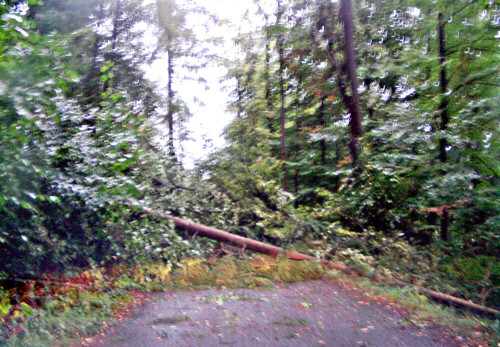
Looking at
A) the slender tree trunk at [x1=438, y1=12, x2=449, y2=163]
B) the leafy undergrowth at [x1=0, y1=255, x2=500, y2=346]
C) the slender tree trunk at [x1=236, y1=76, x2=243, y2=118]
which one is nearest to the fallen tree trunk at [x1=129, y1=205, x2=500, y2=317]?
the leafy undergrowth at [x1=0, y1=255, x2=500, y2=346]

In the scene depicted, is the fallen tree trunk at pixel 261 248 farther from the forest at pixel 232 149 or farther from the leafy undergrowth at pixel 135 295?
the leafy undergrowth at pixel 135 295

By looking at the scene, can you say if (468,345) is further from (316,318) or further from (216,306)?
(216,306)

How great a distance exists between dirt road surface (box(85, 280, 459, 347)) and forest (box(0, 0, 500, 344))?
1.16m

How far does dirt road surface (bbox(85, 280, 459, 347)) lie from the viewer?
5117 mm

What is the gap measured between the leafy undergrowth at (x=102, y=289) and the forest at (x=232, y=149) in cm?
6

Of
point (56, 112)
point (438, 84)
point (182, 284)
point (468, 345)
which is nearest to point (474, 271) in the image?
point (438, 84)

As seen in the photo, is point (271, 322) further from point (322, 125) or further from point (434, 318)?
point (322, 125)

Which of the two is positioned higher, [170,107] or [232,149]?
[170,107]

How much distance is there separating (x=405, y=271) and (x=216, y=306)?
5.77 meters

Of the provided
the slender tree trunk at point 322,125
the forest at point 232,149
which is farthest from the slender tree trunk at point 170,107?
the slender tree trunk at point 322,125

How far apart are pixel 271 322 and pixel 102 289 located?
120 inches

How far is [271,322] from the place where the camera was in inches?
232

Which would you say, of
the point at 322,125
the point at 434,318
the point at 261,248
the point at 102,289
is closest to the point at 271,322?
the point at 434,318

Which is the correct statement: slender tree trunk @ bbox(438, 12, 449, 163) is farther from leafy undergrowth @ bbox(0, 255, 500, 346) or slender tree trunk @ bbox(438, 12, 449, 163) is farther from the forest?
leafy undergrowth @ bbox(0, 255, 500, 346)
